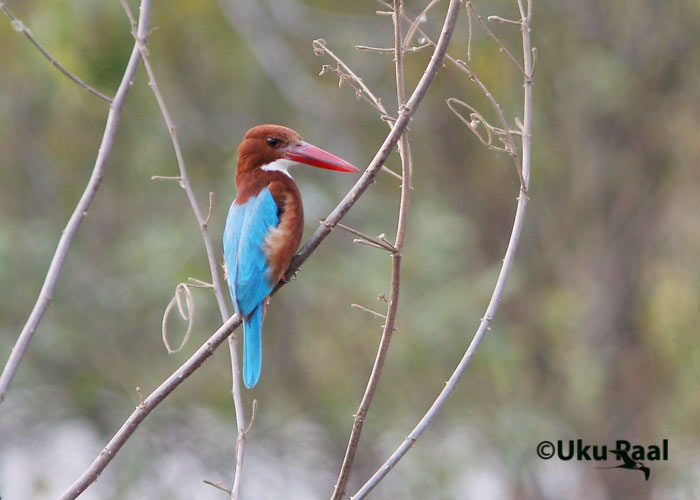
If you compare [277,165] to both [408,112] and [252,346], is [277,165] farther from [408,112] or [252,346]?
[408,112]

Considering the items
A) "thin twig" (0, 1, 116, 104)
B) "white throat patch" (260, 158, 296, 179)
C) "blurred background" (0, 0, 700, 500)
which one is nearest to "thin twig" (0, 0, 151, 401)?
→ "thin twig" (0, 1, 116, 104)

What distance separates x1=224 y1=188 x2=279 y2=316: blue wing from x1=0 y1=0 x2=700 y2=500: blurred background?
2.75m

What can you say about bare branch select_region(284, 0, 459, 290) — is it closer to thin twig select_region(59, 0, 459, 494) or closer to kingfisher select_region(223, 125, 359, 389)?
thin twig select_region(59, 0, 459, 494)

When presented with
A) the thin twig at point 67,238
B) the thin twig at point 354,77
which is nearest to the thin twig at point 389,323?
the thin twig at point 354,77

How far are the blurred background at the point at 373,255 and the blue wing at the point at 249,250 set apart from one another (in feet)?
9.02

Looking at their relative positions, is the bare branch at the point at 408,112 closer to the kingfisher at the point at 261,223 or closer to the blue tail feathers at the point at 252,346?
the kingfisher at the point at 261,223

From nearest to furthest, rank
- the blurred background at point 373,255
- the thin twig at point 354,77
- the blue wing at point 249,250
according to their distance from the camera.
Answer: the thin twig at point 354,77
the blue wing at point 249,250
the blurred background at point 373,255

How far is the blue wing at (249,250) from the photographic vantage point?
8.18 ft

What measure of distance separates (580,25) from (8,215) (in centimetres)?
391

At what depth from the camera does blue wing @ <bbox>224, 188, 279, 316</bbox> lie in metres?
2.49

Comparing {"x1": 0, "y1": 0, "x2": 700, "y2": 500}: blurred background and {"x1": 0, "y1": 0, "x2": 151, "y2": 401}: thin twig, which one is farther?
{"x1": 0, "y1": 0, "x2": 700, "y2": 500}: blurred background

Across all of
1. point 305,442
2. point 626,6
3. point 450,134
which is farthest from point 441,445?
point 626,6

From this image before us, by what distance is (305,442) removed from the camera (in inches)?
256

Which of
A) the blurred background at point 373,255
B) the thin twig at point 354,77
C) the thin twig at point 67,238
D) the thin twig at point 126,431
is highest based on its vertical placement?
the blurred background at point 373,255
